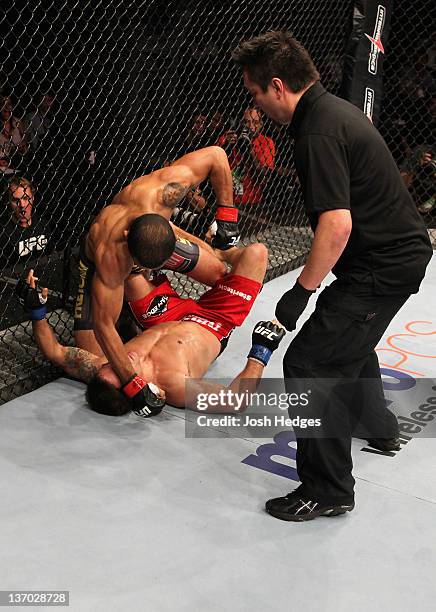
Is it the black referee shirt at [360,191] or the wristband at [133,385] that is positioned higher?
the black referee shirt at [360,191]

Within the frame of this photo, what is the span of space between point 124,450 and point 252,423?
47 cm

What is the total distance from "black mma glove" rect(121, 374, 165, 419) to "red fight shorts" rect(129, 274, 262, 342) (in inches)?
18.9

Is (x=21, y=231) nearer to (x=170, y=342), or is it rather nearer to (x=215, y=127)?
(x=170, y=342)

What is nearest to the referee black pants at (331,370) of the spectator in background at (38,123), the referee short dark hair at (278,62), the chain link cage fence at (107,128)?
the referee short dark hair at (278,62)

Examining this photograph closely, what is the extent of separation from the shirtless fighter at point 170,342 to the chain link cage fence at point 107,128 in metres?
0.18

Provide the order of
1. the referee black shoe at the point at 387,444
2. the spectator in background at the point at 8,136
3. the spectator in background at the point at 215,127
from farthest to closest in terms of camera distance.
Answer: the spectator in background at the point at 215,127, the spectator in background at the point at 8,136, the referee black shoe at the point at 387,444

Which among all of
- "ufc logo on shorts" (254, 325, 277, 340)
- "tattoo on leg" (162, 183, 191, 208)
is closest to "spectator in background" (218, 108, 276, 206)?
"tattoo on leg" (162, 183, 191, 208)

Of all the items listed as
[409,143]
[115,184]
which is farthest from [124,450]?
[409,143]

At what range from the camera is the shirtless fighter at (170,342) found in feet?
9.41

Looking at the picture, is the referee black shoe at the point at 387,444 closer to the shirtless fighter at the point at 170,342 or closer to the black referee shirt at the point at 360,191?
the shirtless fighter at the point at 170,342

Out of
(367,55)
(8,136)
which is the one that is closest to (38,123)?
(8,136)

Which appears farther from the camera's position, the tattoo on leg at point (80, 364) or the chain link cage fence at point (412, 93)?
the chain link cage fence at point (412, 93)

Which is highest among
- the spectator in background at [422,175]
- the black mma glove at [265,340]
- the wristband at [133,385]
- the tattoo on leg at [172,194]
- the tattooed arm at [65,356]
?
the spectator in background at [422,175]

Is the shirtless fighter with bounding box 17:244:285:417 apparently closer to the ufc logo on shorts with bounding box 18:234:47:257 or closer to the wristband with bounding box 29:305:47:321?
the wristband with bounding box 29:305:47:321
